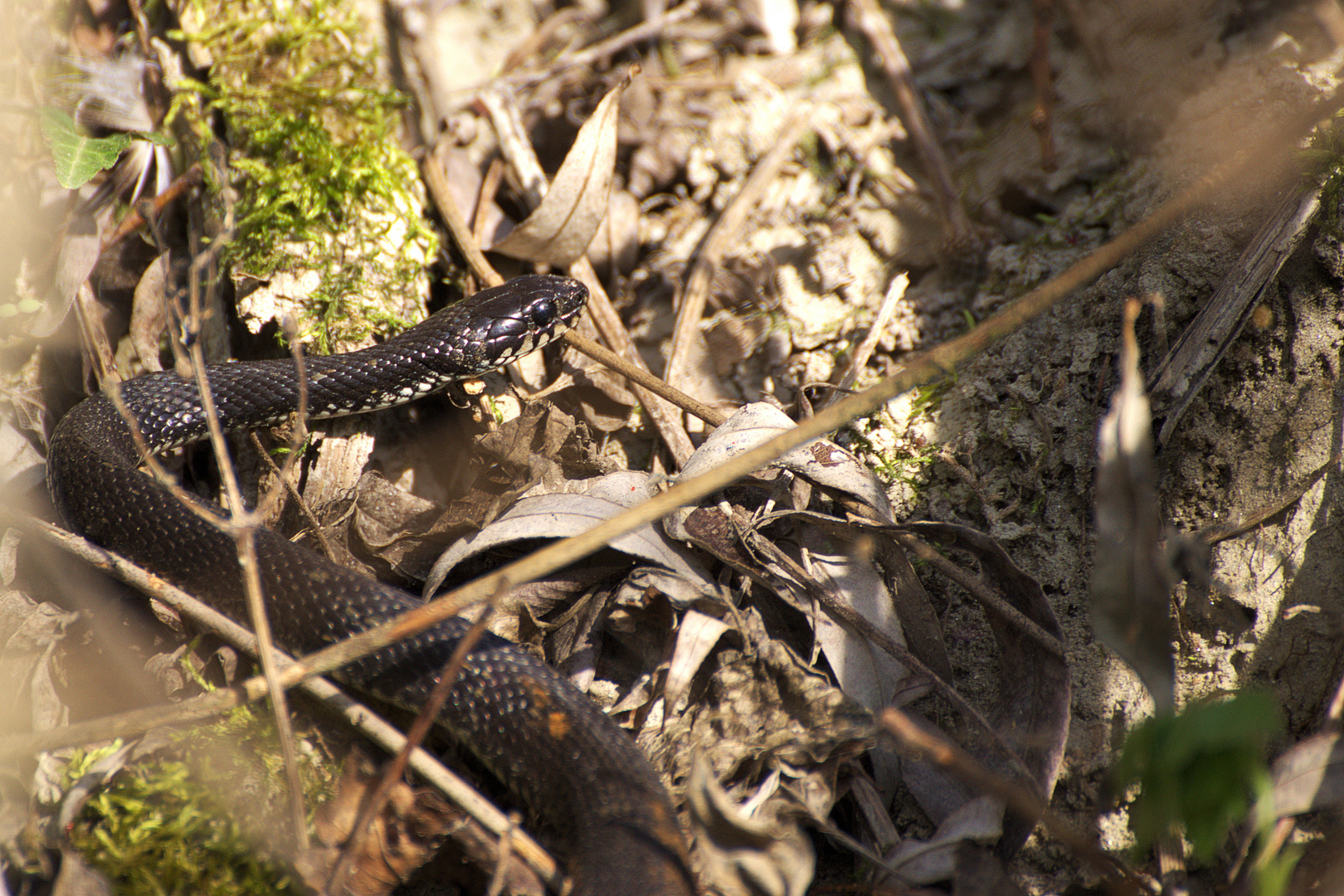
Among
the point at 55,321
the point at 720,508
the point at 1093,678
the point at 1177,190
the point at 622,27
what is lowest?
the point at 1093,678

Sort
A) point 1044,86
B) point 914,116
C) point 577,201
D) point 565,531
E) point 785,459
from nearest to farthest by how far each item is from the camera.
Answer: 1. point 565,531
2. point 785,459
3. point 577,201
4. point 1044,86
5. point 914,116

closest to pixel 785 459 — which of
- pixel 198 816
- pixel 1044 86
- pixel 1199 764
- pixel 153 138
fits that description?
pixel 1199 764

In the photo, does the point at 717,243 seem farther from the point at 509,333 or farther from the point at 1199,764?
the point at 1199,764

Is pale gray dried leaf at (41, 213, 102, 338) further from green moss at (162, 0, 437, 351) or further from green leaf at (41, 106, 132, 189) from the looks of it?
green moss at (162, 0, 437, 351)

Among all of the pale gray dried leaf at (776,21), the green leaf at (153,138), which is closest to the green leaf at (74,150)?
the green leaf at (153,138)

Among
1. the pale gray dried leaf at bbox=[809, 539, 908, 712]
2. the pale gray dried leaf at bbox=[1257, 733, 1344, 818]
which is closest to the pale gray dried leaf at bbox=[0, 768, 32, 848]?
the pale gray dried leaf at bbox=[809, 539, 908, 712]

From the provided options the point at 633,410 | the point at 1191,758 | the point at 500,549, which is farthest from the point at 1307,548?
the point at 500,549

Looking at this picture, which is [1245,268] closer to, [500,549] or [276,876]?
[500,549]
